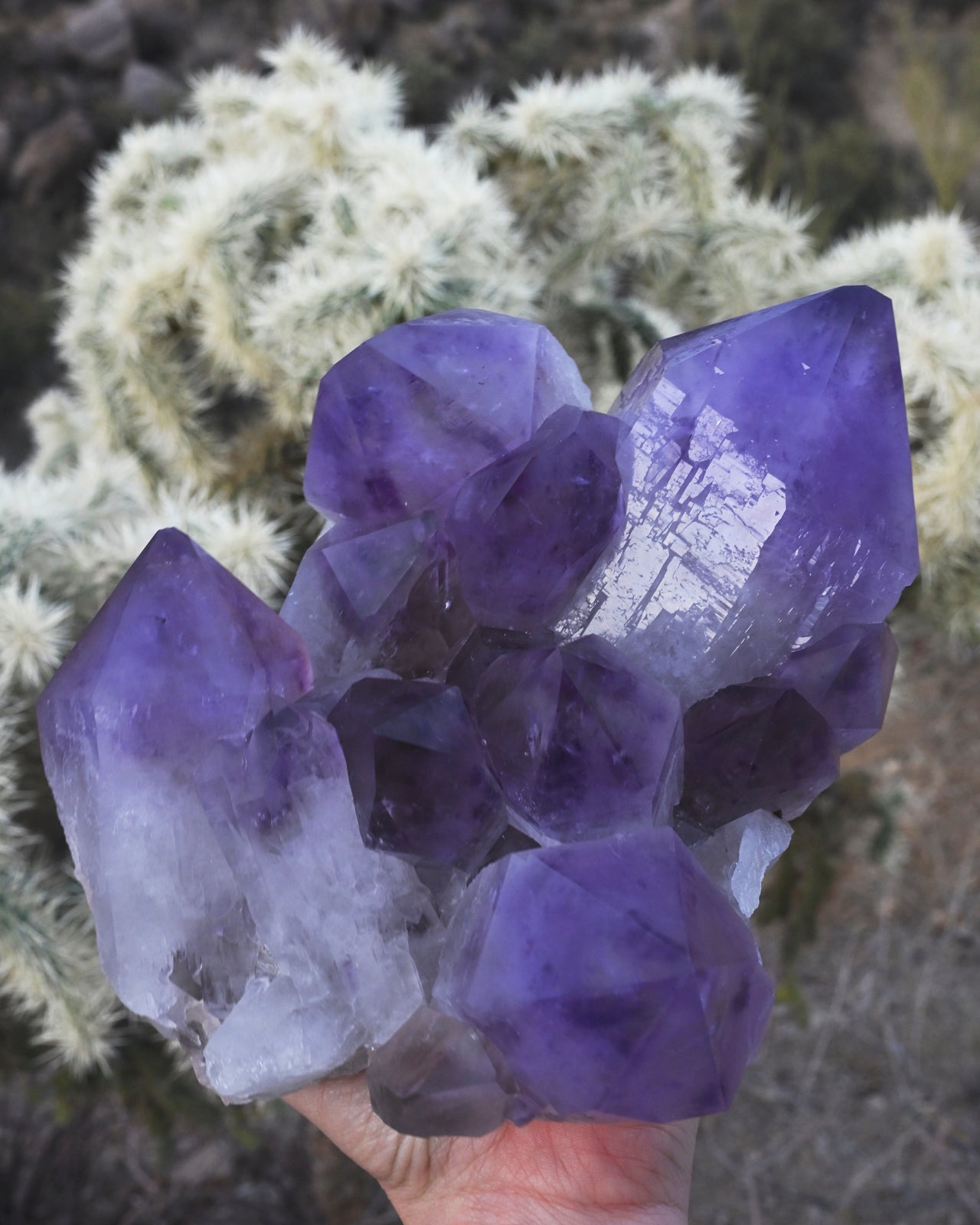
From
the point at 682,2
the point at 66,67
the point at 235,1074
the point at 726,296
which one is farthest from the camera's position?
the point at 682,2

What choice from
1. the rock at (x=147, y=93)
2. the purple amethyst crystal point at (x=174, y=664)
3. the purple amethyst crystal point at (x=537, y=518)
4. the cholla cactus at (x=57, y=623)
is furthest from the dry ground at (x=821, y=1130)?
the rock at (x=147, y=93)

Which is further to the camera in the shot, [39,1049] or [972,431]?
[39,1049]

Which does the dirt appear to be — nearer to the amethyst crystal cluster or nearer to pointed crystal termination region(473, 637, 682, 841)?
the amethyst crystal cluster

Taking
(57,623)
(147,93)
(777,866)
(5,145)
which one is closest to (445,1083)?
(57,623)

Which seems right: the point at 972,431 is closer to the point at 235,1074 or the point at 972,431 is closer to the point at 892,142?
the point at 235,1074

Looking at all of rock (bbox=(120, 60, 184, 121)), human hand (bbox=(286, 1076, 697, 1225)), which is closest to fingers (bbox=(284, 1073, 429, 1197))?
human hand (bbox=(286, 1076, 697, 1225))

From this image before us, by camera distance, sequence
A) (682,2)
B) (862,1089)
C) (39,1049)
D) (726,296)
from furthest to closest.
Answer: (682,2), (862,1089), (726,296), (39,1049)

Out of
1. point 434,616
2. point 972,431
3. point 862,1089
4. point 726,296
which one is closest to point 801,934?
point 862,1089

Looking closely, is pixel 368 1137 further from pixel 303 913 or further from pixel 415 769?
pixel 415 769
